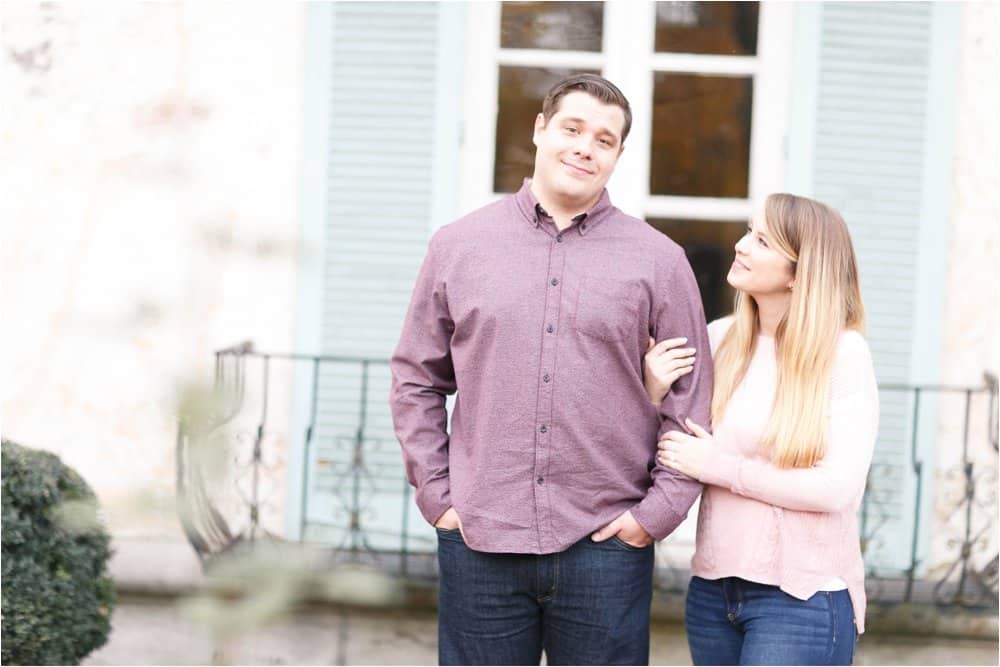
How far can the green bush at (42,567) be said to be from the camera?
3.01 m

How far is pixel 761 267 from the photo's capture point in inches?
92.5

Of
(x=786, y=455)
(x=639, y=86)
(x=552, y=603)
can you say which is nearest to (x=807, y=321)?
(x=786, y=455)

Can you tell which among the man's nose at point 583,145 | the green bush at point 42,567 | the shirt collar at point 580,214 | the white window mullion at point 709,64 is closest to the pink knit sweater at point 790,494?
the shirt collar at point 580,214

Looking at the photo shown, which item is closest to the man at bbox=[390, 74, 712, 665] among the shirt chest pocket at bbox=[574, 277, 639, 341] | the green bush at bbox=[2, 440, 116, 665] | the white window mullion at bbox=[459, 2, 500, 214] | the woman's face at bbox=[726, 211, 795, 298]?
the shirt chest pocket at bbox=[574, 277, 639, 341]

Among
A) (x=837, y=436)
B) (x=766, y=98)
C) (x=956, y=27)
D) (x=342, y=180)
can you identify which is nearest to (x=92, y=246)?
(x=342, y=180)

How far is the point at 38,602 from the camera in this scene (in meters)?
3.06

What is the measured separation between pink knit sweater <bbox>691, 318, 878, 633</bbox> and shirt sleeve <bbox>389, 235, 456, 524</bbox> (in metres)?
0.55

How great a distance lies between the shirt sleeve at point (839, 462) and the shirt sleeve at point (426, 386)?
0.61m

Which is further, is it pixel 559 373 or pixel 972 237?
pixel 972 237

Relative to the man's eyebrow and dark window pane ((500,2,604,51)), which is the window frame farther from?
the man's eyebrow

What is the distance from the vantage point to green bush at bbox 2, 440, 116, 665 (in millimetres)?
3014

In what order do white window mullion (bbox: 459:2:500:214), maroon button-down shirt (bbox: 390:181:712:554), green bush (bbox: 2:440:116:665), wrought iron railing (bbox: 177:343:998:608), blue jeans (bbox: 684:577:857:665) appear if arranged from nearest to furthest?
blue jeans (bbox: 684:577:857:665)
maroon button-down shirt (bbox: 390:181:712:554)
green bush (bbox: 2:440:116:665)
wrought iron railing (bbox: 177:343:998:608)
white window mullion (bbox: 459:2:500:214)

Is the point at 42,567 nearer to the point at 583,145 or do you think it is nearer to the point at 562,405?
the point at 562,405

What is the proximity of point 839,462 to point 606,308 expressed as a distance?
1.74 feet
